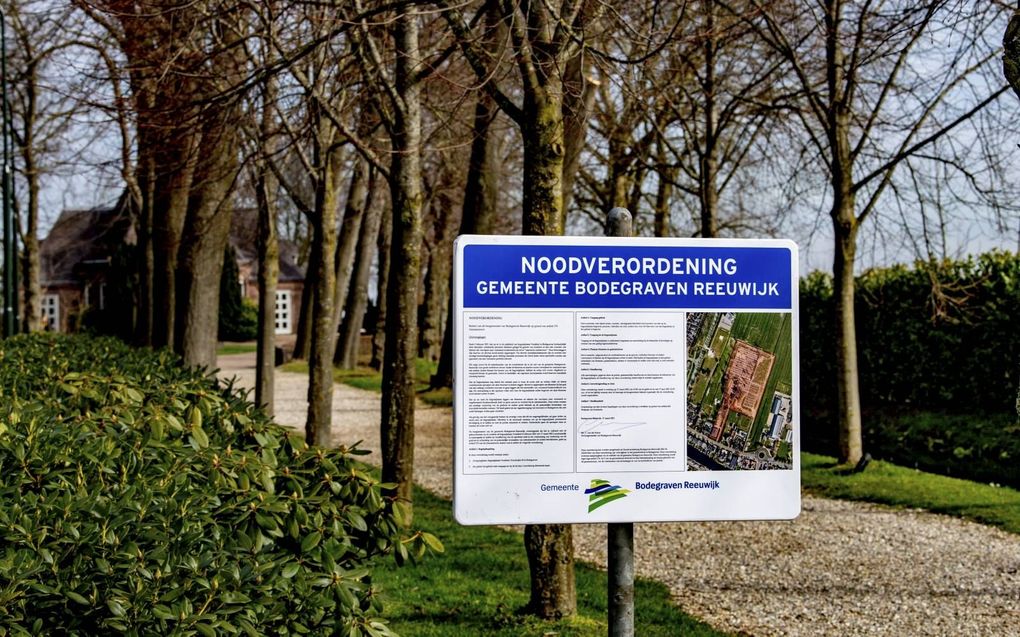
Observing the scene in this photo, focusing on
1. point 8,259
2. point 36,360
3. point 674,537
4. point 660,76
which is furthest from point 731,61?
point 8,259

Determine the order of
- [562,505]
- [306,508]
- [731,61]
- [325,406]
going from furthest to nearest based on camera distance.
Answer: [731,61], [325,406], [306,508], [562,505]

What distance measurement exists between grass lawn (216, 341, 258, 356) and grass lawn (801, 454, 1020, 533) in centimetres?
3562

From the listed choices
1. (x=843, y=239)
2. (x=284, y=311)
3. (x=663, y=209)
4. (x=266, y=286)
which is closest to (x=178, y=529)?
(x=843, y=239)

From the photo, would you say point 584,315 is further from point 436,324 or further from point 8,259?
point 436,324

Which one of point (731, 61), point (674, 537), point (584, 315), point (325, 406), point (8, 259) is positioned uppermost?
point (731, 61)

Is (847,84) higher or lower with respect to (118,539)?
higher

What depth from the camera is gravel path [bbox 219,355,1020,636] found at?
7105 millimetres

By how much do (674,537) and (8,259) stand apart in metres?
17.0

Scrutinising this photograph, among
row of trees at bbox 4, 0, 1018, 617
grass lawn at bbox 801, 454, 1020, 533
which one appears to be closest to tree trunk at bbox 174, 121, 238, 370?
row of trees at bbox 4, 0, 1018, 617

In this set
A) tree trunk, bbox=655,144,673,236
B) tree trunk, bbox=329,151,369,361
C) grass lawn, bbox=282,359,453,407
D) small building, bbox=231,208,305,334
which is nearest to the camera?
tree trunk, bbox=329,151,369,361

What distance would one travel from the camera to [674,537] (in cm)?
989

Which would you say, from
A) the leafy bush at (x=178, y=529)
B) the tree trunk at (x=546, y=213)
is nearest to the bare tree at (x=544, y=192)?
the tree trunk at (x=546, y=213)

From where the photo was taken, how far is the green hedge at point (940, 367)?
15.1m

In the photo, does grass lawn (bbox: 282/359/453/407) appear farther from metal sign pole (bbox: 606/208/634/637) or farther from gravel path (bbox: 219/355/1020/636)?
metal sign pole (bbox: 606/208/634/637)
